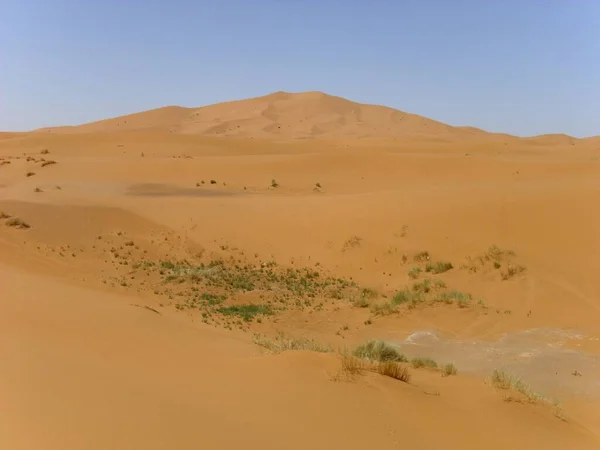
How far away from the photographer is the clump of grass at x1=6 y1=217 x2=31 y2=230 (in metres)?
16.6

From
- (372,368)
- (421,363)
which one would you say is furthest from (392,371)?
(421,363)

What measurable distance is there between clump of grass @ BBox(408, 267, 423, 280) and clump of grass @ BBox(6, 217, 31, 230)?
1136cm

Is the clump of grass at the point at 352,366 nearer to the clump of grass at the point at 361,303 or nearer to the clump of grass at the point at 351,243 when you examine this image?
the clump of grass at the point at 361,303

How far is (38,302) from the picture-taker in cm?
782

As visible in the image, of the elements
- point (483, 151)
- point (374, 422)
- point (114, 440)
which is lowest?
point (374, 422)

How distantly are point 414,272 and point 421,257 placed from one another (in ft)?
3.42

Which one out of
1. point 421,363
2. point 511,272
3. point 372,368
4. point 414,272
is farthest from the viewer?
point 414,272

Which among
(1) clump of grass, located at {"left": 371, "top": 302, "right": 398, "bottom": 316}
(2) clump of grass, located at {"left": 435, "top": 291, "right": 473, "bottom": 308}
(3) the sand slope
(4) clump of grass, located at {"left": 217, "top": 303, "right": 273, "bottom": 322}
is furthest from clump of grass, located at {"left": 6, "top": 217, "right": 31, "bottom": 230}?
(2) clump of grass, located at {"left": 435, "top": 291, "right": 473, "bottom": 308}

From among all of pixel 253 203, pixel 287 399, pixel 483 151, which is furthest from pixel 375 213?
pixel 483 151

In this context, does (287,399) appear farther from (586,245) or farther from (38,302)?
→ (586,245)

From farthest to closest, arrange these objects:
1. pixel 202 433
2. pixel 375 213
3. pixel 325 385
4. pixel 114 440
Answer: pixel 375 213 < pixel 325 385 < pixel 202 433 < pixel 114 440

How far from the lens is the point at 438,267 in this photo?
46.6 ft

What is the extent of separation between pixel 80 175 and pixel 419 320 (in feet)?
83.2

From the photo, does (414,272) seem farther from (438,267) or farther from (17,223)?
(17,223)
